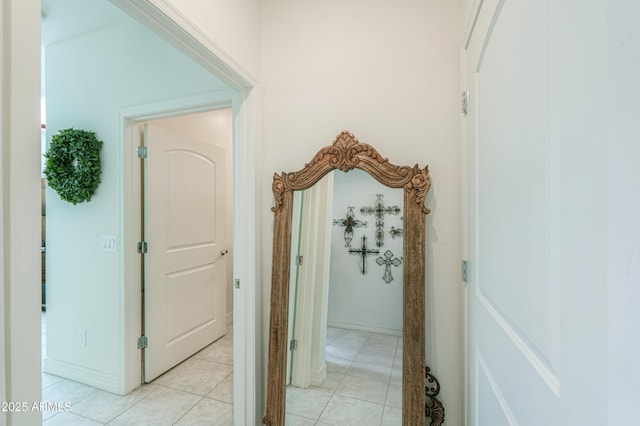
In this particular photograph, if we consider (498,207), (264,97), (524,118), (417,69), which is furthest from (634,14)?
(264,97)

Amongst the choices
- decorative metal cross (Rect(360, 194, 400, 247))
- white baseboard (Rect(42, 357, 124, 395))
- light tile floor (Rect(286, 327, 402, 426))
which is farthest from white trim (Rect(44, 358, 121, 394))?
decorative metal cross (Rect(360, 194, 400, 247))

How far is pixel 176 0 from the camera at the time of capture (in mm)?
1089

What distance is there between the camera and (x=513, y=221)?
0.70 m

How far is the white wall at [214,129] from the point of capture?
8.75 feet

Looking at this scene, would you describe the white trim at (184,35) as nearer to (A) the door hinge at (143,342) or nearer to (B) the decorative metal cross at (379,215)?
(B) the decorative metal cross at (379,215)

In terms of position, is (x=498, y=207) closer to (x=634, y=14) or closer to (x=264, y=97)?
(x=634, y=14)

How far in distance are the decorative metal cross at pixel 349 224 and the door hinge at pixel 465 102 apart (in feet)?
2.28

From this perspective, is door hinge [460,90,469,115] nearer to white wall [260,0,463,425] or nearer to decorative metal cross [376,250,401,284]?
white wall [260,0,463,425]

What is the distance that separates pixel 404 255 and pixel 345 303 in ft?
1.39

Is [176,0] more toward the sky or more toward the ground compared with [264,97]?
more toward the sky

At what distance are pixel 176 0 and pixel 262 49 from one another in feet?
2.18

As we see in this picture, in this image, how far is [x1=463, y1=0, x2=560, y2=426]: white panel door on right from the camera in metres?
0.53

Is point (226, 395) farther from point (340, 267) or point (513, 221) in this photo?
point (513, 221)

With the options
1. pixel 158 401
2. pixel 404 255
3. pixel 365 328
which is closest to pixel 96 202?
pixel 158 401
